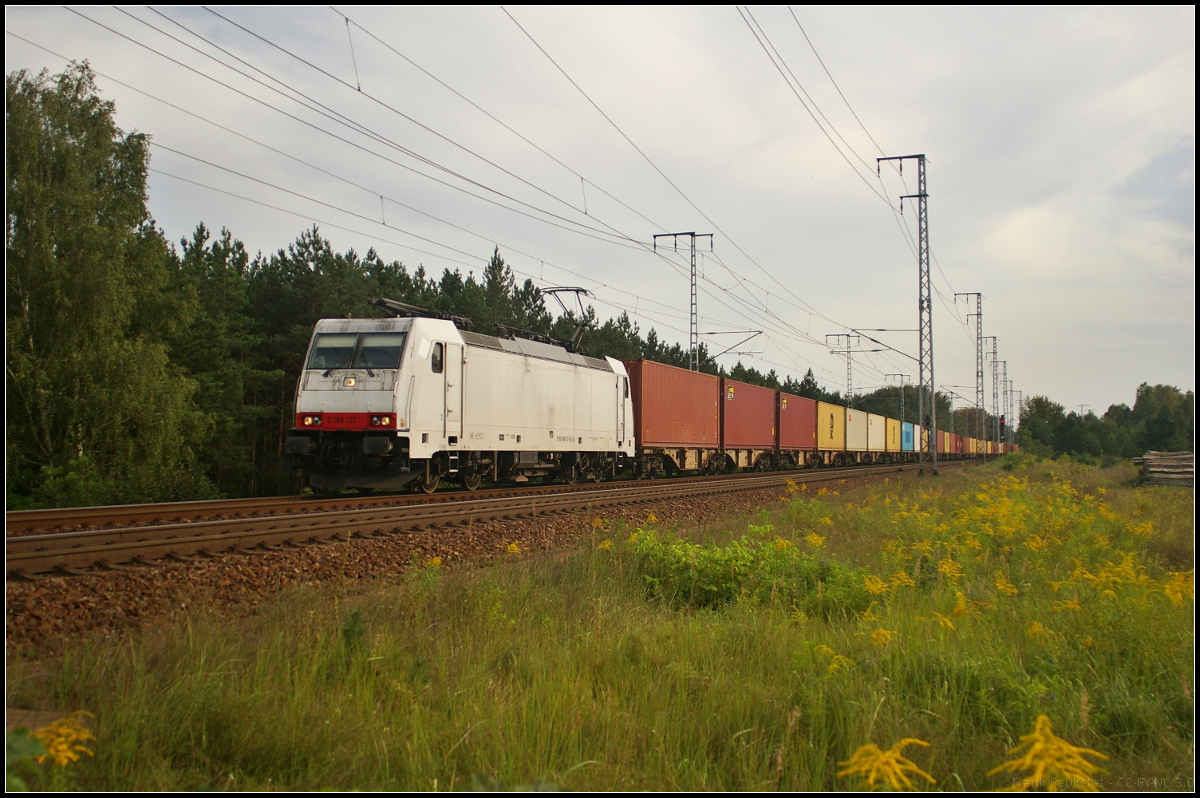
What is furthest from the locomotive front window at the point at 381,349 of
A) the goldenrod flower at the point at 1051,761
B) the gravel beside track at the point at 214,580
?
the goldenrod flower at the point at 1051,761

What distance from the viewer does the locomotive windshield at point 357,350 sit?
13539 mm

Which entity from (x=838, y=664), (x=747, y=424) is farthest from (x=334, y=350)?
(x=747, y=424)

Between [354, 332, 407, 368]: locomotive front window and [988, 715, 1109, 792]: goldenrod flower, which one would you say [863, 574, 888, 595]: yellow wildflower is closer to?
[988, 715, 1109, 792]: goldenrod flower

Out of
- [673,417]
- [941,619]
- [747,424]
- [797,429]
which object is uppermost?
[673,417]

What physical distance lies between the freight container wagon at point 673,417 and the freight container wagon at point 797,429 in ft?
22.7

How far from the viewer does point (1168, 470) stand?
23.8m

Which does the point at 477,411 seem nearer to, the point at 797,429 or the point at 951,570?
the point at 951,570

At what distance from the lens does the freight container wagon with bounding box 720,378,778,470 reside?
28688mm

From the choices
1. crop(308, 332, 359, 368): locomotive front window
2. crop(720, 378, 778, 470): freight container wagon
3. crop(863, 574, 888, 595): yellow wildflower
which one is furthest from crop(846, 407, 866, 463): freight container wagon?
crop(863, 574, 888, 595): yellow wildflower

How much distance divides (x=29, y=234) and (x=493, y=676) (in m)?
25.1

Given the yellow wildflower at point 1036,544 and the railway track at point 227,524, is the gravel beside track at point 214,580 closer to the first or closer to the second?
the railway track at point 227,524

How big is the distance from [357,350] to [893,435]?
50250 mm

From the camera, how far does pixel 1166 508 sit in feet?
48.2

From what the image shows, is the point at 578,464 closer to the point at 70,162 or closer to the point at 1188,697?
the point at 1188,697
